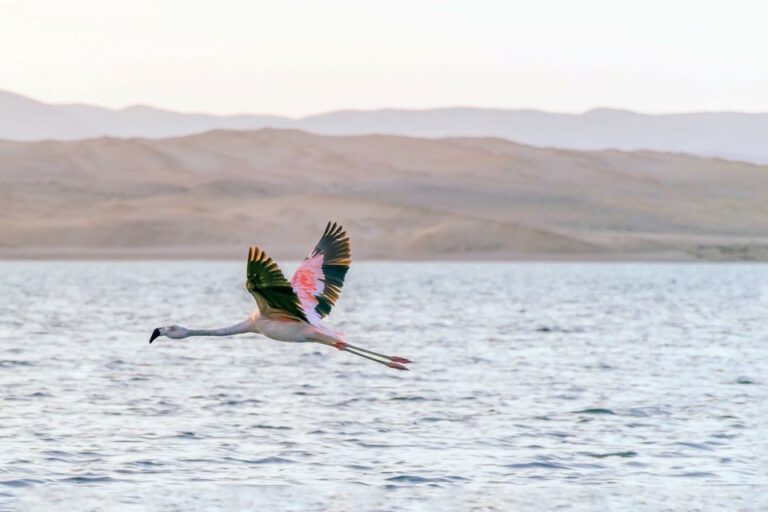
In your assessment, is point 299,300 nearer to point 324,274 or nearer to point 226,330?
point 226,330

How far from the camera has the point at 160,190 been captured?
470 feet

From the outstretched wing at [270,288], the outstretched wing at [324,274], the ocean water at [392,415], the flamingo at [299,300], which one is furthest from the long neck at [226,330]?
the ocean water at [392,415]

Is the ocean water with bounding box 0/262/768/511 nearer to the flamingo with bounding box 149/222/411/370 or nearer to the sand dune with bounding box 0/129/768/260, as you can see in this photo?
the flamingo with bounding box 149/222/411/370

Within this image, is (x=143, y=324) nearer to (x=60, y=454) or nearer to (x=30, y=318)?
(x=30, y=318)

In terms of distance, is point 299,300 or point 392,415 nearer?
point 299,300

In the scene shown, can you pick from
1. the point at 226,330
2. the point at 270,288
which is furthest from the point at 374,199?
the point at 270,288

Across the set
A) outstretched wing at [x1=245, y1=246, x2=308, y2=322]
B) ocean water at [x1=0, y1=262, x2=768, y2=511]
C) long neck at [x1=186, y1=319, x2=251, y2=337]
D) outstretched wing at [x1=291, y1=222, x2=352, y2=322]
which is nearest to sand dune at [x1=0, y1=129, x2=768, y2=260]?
ocean water at [x1=0, y1=262, x2=768, y2=511]

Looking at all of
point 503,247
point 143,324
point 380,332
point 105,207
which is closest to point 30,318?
point 143,324

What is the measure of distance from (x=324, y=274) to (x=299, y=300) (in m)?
1.16

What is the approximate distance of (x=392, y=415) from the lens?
2428 cm

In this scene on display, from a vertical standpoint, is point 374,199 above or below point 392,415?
above

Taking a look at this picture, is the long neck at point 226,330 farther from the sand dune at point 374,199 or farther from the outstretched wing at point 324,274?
the sand dune at point 374,199

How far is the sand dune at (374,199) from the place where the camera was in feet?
388

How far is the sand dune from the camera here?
118m
